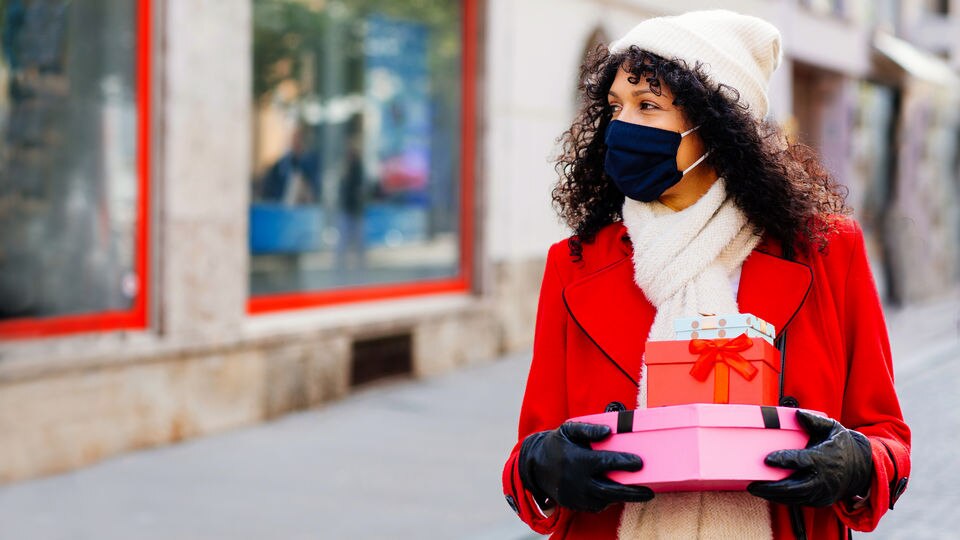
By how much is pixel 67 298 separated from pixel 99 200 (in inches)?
25.8

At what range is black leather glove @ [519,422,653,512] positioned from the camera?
6.42ft

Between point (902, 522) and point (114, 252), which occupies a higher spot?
point (114, 252)

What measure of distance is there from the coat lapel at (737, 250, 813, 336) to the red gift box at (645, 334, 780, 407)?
145mm

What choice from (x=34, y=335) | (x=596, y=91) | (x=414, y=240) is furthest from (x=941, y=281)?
(x=596, y=91)

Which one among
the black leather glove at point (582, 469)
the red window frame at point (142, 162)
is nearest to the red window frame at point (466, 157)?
the red window frame at point (142, 162)

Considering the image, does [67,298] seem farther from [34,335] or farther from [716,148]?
[716,148]

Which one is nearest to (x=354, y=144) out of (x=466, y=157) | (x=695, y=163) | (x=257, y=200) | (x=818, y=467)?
(x=257, y=200)

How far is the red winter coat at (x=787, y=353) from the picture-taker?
6.99ft

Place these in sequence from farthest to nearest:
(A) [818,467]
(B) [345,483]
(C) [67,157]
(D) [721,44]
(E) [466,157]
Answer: (E) [466,157] → (C) [67,157] → (B) [345,483] → (D) [721,44] → (A) [818,467]

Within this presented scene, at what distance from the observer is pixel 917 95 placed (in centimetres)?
2064

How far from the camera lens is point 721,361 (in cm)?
197

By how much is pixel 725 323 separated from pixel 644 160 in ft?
1.28

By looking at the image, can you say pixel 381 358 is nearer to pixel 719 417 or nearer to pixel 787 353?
pixel 787 353

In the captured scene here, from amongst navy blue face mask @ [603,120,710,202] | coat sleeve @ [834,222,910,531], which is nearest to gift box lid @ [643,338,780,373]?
coat sleeve @ [834,222,910,531]
